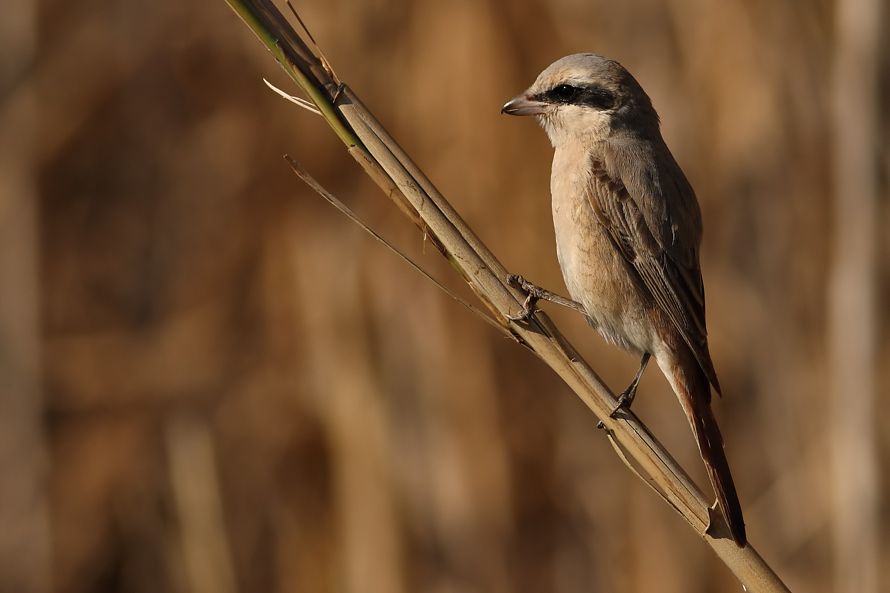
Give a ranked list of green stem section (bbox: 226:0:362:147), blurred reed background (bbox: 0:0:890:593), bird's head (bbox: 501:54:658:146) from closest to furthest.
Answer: green stem section (bbox: 226:0:362:147) < bird's head (bbox: 501:54:658:146) < blurred reed background (bbox: 0:0:890:593)

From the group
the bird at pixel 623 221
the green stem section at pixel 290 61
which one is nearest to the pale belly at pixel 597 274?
the bird at pixel 623 221

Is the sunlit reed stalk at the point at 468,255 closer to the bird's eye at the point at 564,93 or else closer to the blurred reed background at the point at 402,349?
the bird's eye at the point at 564,93

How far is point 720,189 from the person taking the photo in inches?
162

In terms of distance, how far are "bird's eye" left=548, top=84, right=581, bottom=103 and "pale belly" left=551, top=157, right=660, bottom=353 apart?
0.68 ft

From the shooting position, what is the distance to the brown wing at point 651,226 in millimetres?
2551

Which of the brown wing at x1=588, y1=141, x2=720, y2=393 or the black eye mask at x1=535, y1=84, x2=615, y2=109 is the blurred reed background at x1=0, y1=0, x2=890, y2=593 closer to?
the brown wing at x1=588, y1=141, x2=720, y2=393

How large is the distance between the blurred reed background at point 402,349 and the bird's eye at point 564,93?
1167mm

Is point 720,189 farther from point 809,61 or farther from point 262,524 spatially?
point 262,524

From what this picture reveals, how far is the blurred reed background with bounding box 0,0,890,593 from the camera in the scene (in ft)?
12.7

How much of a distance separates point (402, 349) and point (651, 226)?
1.69 m

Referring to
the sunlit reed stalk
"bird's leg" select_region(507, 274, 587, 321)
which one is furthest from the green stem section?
"bird's leg" select_region(507, 274, 587, 321)

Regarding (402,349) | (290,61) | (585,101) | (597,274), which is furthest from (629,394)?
(402,349)

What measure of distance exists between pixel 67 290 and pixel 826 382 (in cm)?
348

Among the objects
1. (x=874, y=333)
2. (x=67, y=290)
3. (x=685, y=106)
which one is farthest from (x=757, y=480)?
(x=67, y=290)
